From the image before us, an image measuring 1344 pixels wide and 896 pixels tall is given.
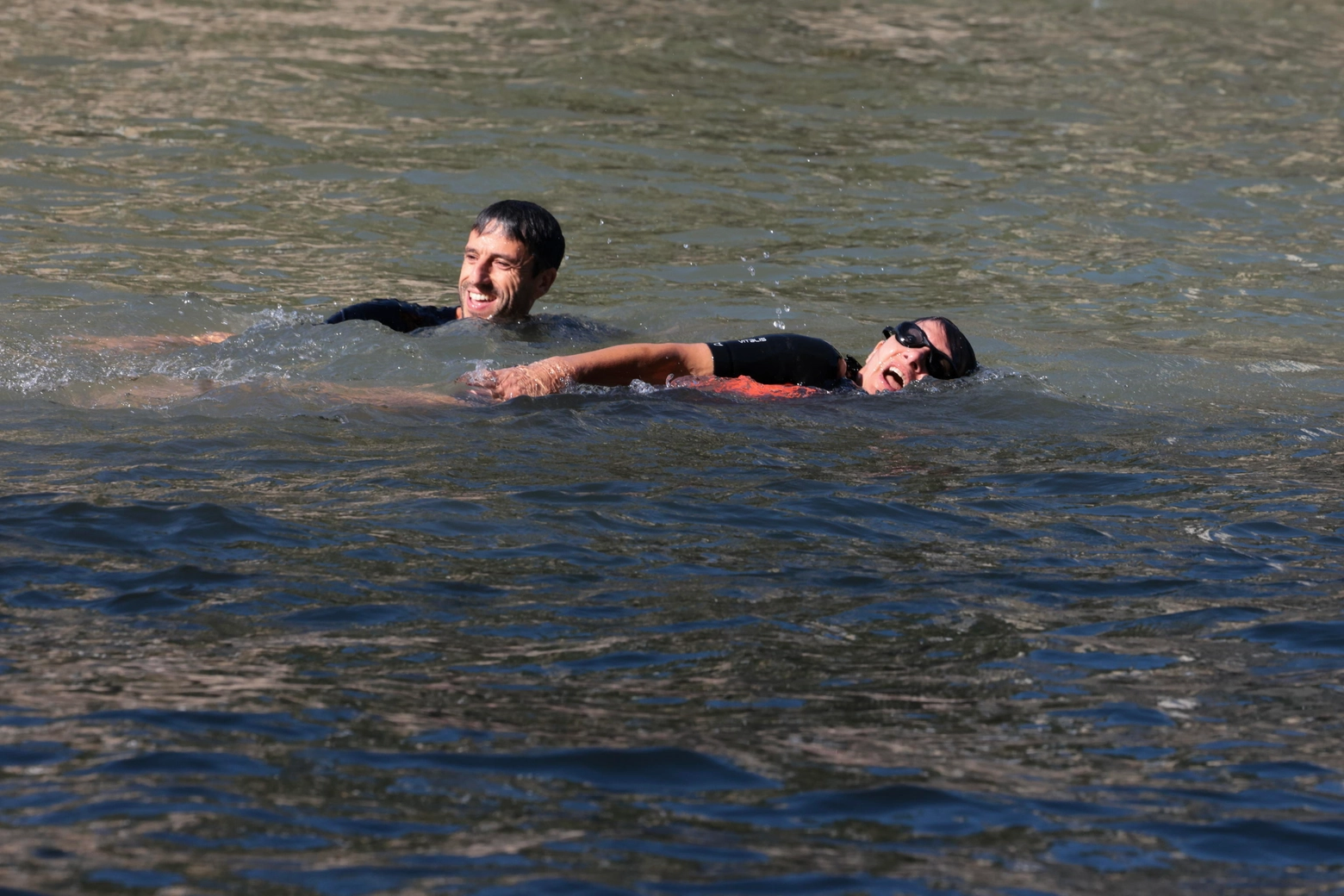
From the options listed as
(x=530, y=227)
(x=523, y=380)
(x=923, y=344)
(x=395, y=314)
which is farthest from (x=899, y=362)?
(x=395, y=314)

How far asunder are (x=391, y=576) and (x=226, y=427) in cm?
202

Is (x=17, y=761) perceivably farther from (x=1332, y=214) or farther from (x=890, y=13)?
(x=890, y=13)

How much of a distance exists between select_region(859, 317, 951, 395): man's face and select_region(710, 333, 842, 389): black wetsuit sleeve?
23 cm

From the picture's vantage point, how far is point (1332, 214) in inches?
542

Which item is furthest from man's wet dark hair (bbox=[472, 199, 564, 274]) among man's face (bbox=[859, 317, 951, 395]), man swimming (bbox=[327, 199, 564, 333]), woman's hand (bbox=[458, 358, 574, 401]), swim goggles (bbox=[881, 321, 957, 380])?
swim goggles (bbox=[881, 321, 957, 380])

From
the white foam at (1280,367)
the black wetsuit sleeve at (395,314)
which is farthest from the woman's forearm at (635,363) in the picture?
the white foam at (1280,367)

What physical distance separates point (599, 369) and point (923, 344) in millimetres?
1739

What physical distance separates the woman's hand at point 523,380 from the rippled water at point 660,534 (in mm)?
125

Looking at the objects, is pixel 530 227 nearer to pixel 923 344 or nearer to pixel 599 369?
pixel 599 369

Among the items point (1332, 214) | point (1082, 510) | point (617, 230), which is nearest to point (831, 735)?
point (1082, 510)

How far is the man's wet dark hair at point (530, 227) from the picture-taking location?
8484 millimetres

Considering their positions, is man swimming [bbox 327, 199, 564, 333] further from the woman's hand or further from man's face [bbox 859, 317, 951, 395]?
man's face [bbox 859, 317, 951, 395]

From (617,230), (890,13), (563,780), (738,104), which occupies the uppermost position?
(890,13)

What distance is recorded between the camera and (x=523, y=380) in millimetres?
7176
